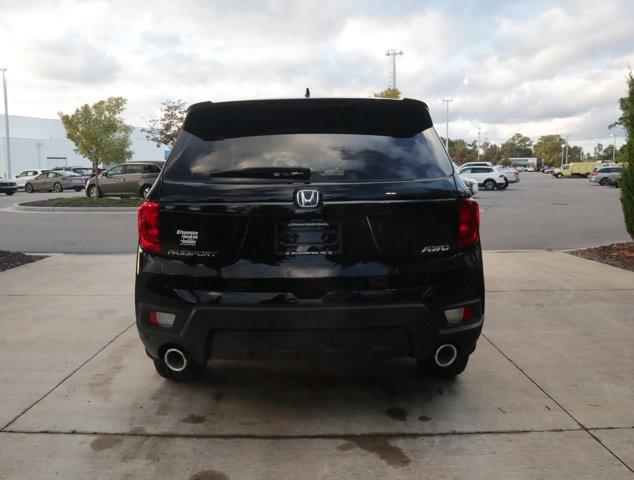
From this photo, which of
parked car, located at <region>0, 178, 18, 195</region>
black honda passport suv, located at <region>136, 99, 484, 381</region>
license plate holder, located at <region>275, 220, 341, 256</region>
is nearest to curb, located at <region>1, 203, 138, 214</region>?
black honda passport suv, located at <region>136, 99, 484, 381</region>

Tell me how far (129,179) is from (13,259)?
15502 mm

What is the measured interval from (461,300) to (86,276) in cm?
593

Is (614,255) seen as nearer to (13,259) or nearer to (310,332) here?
(310,332)

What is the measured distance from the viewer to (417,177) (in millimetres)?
3283

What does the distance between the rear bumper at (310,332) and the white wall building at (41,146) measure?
→ 6766cm

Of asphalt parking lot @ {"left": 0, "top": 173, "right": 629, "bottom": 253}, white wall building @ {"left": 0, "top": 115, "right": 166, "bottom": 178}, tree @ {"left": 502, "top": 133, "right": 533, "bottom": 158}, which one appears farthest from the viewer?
tree @ {"left": 502, "top": 133, "right": 533, "bottom": 158}

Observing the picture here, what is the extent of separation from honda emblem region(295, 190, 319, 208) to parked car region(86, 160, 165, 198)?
70.5 feet

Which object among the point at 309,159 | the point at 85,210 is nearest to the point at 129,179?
the point at 85,210

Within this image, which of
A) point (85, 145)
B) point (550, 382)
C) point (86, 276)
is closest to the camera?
point (550, 382)

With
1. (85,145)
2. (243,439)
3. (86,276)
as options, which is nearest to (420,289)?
(243,439)

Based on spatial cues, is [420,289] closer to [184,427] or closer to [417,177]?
[417,177]

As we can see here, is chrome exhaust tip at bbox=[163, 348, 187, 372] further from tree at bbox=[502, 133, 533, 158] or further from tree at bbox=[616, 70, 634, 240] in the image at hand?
tree at bbox=[502, 133, 533, 158]

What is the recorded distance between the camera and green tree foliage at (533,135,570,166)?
14850 centimetres

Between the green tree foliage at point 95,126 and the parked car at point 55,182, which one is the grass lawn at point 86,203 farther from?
the parked car at point 55,182
